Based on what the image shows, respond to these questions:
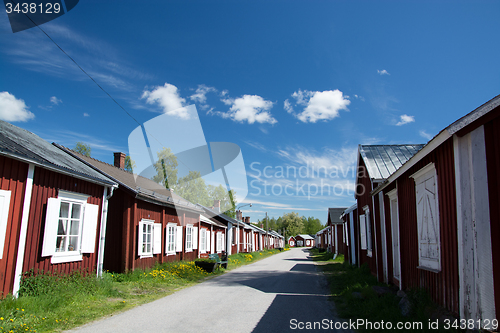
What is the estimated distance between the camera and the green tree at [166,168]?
3456 cm

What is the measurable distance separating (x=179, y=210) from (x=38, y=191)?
9.32 metres

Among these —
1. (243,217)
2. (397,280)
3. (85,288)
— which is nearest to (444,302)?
(397,280)

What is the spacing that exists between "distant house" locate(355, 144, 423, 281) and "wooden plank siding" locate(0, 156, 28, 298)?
9.74 metres

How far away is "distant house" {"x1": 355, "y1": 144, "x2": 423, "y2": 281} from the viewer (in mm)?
10766

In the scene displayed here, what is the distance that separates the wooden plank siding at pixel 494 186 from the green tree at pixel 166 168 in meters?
32.1

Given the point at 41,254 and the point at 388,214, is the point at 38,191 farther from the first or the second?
the point at 388,214

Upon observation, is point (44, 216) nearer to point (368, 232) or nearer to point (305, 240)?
point (368, 232)

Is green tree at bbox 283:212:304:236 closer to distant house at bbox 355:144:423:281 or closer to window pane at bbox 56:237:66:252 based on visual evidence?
distant house at bbox 355:144:423:281

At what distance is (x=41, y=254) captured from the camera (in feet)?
25.7

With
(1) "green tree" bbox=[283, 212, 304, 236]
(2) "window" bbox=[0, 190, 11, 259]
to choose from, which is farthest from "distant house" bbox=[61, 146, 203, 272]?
(1) "green tree" bbox=[283, 212, 304, 236]

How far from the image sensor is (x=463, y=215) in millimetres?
4680

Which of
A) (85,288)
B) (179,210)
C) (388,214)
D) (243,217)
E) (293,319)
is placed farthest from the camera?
(243,217)

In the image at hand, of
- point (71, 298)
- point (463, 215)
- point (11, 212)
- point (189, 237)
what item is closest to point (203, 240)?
point (189, 237)

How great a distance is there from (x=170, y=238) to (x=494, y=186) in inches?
531
